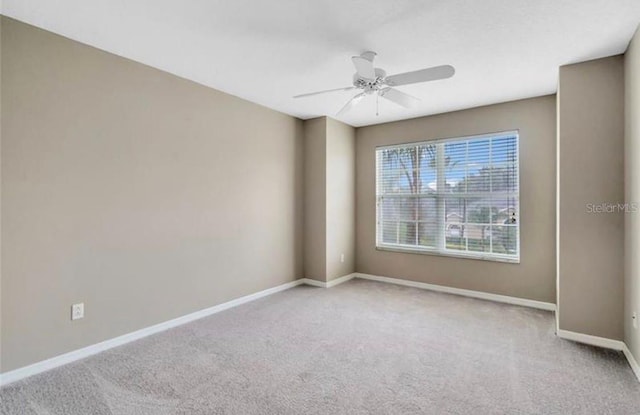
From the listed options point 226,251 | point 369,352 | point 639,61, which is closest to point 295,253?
point 226,251

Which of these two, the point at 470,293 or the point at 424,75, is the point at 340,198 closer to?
the point at 470,293

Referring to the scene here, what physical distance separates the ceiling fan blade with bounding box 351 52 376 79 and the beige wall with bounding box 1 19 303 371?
1.84 m

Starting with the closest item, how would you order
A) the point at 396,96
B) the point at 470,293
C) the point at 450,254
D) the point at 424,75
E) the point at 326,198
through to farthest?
the point at 424,75
the point at 396,96
the point at 470,293
the point at 450,254
the point at 326,198

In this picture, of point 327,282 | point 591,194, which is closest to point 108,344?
point 327,282

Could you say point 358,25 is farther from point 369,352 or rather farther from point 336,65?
point 369,352

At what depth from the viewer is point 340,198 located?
5043 mm

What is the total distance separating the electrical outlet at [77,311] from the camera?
8.38 ft

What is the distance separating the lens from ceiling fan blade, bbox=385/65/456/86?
7.80 feet

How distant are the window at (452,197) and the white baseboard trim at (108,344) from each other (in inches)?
95.3

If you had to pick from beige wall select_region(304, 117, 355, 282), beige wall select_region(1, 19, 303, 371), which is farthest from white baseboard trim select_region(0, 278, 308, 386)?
beige wall select_region(304, 117, 355, 282)

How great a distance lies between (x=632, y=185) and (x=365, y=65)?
222 centimetres

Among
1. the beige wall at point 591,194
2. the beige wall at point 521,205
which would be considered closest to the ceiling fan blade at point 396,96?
the beige wall at point 591,194

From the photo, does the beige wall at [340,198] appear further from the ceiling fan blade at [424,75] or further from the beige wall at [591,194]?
the beige wall at [591,194]

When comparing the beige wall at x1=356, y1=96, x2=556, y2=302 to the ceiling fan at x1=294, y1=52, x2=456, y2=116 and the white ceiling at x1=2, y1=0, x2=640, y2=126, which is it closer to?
the white ceiling at x1=2, y1=0, x2=640, y2=126
